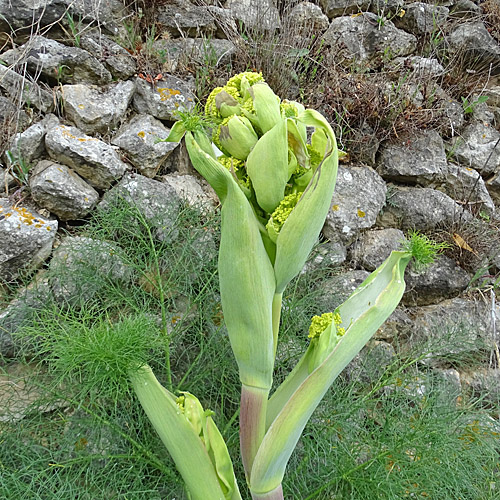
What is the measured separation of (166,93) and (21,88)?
0.39 metres

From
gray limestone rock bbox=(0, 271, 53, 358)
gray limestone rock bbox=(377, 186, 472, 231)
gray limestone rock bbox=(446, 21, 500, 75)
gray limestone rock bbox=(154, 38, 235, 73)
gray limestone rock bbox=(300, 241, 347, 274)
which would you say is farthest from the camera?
gray limestone rock bbox=(446, 21, 500, 75)

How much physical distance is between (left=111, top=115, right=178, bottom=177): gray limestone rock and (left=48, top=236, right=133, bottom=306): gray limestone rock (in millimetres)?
307

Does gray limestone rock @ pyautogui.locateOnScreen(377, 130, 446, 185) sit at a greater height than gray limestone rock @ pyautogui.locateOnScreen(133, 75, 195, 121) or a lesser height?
lesser

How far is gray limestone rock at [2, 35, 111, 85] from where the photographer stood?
133cm

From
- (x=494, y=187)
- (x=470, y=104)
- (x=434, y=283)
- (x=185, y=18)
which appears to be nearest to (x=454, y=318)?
(x=434, y=283)

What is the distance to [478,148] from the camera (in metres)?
1.78

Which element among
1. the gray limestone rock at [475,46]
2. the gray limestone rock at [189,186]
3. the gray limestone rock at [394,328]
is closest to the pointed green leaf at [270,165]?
the gray limestone rock at [189,186]

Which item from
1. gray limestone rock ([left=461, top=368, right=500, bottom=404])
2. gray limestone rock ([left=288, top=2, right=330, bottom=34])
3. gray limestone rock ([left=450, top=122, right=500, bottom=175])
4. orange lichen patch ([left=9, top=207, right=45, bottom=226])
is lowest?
gray limestone rock ([left=461, top=368, right=500, bottom=404])

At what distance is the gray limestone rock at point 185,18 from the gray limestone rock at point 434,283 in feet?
3.44

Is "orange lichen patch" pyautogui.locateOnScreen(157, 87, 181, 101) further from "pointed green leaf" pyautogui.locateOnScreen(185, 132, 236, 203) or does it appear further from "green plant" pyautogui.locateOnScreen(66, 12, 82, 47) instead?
"pointed green leaf" pyautogui.locateOnScreen(185, 132, 236, 203)

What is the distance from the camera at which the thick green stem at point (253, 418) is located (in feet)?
2.41

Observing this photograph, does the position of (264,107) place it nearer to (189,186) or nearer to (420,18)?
(189,186)

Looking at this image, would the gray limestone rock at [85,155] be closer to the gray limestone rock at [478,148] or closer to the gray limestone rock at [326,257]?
the gray limestone rock at [326,257]

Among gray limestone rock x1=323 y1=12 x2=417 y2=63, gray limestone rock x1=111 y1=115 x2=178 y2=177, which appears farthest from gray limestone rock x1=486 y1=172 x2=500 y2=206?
gray limestone rock x1=111 y1=115 x2=178 y2=177
